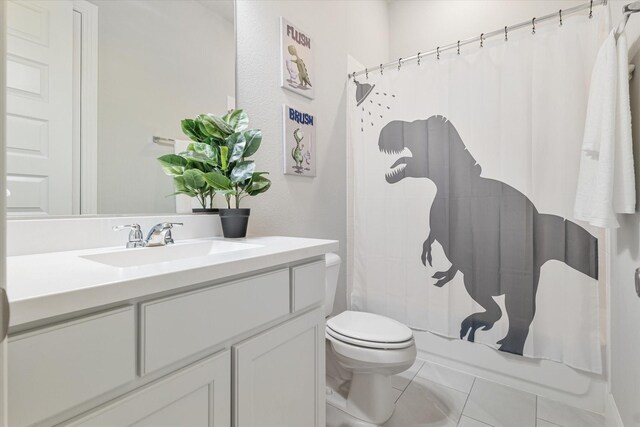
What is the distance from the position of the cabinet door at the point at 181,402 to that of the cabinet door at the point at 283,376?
0.04 metres

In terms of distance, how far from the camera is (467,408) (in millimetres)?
1526

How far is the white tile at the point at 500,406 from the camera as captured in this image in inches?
56.5

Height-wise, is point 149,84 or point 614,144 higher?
point 149,84

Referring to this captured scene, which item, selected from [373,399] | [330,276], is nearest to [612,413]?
[373,399]

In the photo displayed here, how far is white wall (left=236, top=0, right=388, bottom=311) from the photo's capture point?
4.75ft

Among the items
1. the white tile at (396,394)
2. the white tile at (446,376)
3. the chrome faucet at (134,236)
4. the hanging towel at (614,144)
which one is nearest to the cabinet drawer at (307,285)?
the chrome faucet at (134,236)

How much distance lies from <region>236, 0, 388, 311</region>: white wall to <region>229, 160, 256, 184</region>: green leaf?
28 centimetres

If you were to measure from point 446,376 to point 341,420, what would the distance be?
0.73m

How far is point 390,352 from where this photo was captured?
1.32 metres

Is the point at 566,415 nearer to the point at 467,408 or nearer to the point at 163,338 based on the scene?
the point at 467,408

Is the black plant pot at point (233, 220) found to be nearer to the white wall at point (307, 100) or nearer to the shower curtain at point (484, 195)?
the white wall at point (307, 100)

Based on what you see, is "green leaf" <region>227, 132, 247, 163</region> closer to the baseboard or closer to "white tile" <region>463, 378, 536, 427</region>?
"white tile" <region>463, 378, 536, 427</region>

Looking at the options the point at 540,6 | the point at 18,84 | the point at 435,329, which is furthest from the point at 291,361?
the point at 540,6

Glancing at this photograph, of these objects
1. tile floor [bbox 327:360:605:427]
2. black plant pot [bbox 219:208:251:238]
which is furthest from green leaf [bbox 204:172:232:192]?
tile floor [bbox 327:360:605:427]
